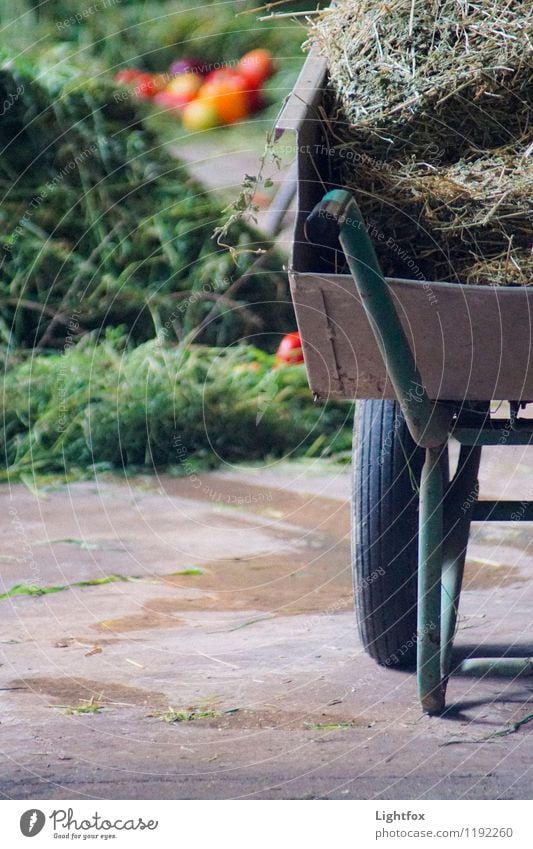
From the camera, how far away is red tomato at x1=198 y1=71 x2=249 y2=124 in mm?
4352

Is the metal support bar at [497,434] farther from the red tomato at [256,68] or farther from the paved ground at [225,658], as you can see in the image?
the red tomato at [256,68]

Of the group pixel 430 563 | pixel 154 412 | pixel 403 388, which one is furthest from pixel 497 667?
pixel 154 412

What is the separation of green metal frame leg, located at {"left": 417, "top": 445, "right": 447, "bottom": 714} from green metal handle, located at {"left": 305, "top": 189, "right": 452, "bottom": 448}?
0.15 meters

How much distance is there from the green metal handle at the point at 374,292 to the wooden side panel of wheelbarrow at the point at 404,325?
0.14ft

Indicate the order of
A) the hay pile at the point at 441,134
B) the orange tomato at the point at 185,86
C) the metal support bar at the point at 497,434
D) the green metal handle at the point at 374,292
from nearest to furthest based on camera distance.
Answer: the green metal handle at the point at 374,292 < the hay pile at the point at 441,134 < the metal support bar at the point at 497,434 < the orange tomato at the point at 185,86

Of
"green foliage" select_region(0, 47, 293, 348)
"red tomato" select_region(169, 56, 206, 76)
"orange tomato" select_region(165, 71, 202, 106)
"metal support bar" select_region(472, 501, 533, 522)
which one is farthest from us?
"red tomato" select_region(169, 56, 206, 76)

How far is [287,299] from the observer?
4.97 m

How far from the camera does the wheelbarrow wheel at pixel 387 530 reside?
246 centimetres

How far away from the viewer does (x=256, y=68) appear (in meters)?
4.56

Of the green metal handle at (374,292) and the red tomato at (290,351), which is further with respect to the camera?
the red tomato at (290,351)

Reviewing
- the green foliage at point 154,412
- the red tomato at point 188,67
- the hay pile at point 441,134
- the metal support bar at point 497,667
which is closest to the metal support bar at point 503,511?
the metal support bar at point 497,667
